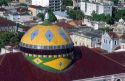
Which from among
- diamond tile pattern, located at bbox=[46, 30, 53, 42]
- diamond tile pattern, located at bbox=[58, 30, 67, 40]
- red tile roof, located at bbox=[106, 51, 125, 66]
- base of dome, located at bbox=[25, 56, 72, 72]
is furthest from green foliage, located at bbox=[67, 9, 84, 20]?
diamond tile pattern, located at bbox=[46, 30, 53, 42]

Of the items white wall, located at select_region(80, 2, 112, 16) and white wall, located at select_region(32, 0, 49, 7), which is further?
white wall, located at select_region(32, 0, 49, 7)

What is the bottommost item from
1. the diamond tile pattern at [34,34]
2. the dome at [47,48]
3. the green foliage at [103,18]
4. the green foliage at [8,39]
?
the green foliage at [103,18]

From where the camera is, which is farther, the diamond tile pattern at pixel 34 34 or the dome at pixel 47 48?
the diamond tile pattern at pixel 34 34

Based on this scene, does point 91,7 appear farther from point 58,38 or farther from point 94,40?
point 58,38

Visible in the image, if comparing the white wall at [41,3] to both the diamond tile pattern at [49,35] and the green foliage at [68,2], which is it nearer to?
the green foliage at [68,2]

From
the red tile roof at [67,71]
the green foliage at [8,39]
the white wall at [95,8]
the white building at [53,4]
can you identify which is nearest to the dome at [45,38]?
the red tile roof at [67,71]

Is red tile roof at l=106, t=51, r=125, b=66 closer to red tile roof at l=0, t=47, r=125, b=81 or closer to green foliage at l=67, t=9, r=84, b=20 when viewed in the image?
red tile roof at l=0, t=47, r=125, b=81
